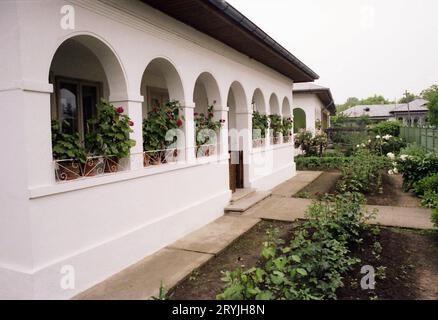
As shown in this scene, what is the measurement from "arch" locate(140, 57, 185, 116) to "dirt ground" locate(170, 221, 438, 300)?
2851 mm

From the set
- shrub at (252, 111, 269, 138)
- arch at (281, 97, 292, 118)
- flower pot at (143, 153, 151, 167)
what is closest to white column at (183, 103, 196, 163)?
flower pot at (143, 153, 151, 167)

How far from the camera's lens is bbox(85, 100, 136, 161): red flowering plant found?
4586 mm

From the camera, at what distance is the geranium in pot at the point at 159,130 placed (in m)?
5.60

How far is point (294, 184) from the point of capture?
1193 cm

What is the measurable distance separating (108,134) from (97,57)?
45.2 inches

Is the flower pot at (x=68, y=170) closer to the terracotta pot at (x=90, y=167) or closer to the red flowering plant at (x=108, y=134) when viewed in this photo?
the terracotta pot at (x=90, y=167)

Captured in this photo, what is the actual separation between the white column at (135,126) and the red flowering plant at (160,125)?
1.13ft

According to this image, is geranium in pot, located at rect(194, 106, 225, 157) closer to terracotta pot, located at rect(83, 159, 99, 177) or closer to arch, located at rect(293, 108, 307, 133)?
terracotta pot, located at rect(83, 159, 99, 177)

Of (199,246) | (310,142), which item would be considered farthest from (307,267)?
(310,142)

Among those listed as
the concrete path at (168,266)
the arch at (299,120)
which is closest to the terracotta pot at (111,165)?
the concrete path at (168,266)

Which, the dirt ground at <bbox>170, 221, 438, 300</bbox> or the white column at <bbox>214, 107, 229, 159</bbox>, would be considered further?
the white column at <bbox>214, 107, 229, 159</bbox>

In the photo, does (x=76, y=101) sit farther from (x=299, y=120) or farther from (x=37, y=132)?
(x=299, y=120)

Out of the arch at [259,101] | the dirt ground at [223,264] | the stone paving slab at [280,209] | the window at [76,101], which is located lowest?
the dirt ground at [223,264]
